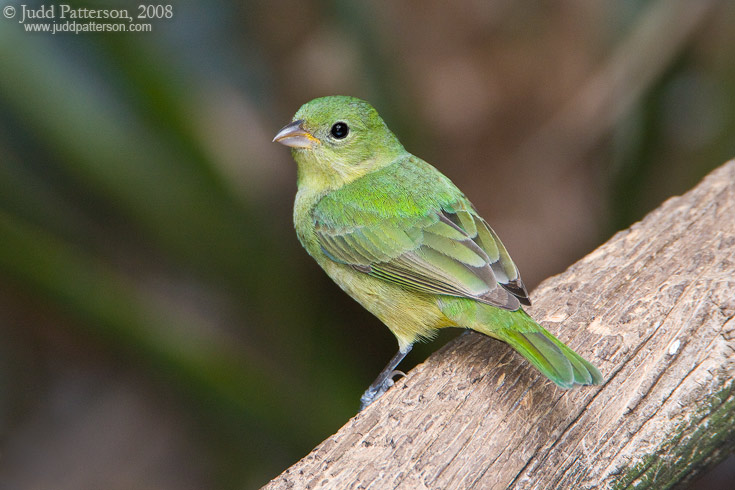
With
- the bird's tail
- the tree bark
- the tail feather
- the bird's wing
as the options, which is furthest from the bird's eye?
the tail feather

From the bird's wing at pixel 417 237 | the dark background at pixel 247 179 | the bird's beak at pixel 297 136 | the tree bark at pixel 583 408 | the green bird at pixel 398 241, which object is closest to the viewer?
the tree bark at pixel 583 408

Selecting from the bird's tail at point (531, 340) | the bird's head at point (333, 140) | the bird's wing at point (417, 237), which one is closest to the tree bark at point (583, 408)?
the bird's tail at point (531, 340)

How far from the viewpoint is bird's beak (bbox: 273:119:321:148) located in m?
3.47

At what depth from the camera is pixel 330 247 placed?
11.0 feet

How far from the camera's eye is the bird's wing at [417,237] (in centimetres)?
298

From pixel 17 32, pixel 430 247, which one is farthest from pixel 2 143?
pixel 430 247

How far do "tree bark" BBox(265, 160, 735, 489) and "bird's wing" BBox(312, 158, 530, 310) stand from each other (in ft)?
0.89

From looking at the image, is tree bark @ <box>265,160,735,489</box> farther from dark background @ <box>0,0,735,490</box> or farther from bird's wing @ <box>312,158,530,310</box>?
dark background @ <box>0,0,735,490</box>

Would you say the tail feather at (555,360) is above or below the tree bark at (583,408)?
above

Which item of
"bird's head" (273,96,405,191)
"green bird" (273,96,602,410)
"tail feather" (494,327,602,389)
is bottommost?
"tail feather" (494,327,602,389)

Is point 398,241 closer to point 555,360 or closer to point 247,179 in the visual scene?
point 555,360

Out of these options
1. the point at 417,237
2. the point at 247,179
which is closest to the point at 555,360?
the point at 417,237

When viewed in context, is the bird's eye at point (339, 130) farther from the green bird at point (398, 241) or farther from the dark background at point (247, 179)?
the dark background at point (247, 179)

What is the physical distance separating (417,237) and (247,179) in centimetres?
199
